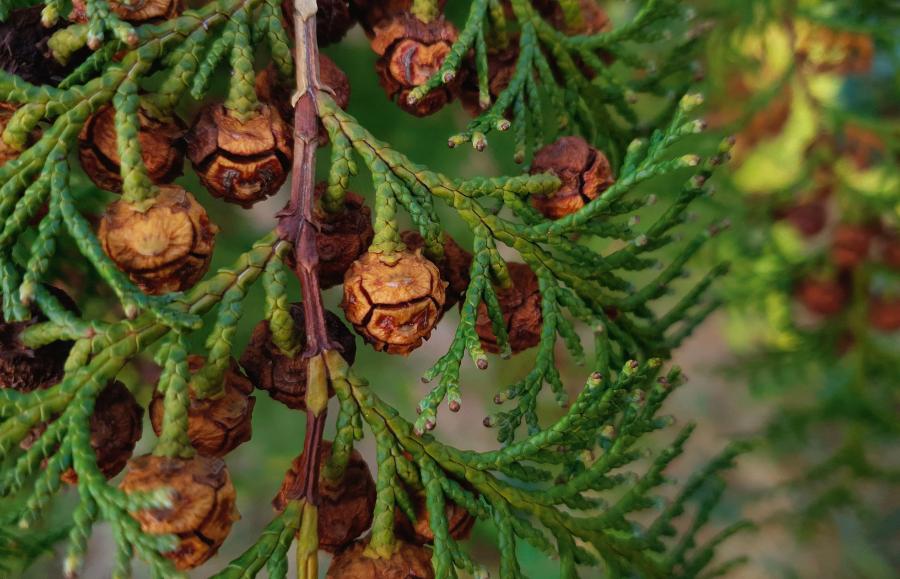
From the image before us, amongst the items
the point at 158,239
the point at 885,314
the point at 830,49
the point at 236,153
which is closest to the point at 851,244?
the point at 885,314

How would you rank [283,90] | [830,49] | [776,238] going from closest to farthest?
[283,90], [830,49], [776,238]

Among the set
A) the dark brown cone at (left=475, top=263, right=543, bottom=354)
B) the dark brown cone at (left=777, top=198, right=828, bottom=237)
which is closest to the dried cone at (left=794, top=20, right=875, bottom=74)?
the dark brown cone at (left=777, top=198, right=828, bottom=237)

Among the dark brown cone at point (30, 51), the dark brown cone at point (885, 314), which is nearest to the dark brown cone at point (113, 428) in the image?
the dark brown cone at point (30, 51)

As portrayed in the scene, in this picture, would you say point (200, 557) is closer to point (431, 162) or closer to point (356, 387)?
point (356, 387)

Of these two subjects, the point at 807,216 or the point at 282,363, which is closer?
the point at 282,363

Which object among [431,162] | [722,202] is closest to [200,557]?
[431,162]

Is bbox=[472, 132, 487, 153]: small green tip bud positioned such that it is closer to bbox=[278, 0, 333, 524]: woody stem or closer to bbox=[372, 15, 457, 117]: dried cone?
bbox=[372, 15, 457, 117]: dried cone

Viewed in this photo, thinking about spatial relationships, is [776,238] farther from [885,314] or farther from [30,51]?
[30,51]
